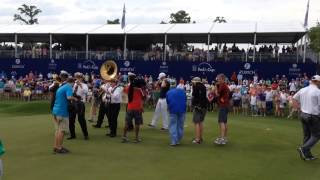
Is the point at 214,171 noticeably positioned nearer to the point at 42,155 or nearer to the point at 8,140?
the point at 42,155

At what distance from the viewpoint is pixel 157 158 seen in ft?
38.6

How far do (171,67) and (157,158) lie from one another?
25.0 metres

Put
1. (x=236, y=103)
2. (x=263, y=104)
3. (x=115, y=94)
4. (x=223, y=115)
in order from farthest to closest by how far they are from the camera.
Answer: (x=236, y=103), (x=263, y=104), (x=115, y=94), (x=223, y=115)

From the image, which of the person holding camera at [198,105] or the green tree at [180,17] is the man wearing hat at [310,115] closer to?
the person holding camera at [198,105]

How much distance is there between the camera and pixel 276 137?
49.2 feet

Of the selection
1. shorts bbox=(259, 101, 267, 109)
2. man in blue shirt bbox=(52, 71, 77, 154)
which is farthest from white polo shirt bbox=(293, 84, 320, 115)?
shorts bbox=(259, 101, 267, 109)

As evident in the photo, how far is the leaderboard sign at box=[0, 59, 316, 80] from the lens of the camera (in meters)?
34.1

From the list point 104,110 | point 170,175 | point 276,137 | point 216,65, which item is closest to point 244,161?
point 170,175

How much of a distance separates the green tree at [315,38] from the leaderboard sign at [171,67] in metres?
4.66

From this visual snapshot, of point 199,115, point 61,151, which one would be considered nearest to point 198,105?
point 199,115

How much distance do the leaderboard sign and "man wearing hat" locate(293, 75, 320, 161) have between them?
73.7ft

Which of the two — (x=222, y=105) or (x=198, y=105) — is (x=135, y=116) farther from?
(x=222, y=105)

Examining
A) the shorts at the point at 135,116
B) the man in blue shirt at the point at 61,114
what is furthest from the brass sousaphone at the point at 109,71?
the man in blue shirt at the point at 61,114

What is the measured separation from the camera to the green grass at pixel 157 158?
33.2 feet
